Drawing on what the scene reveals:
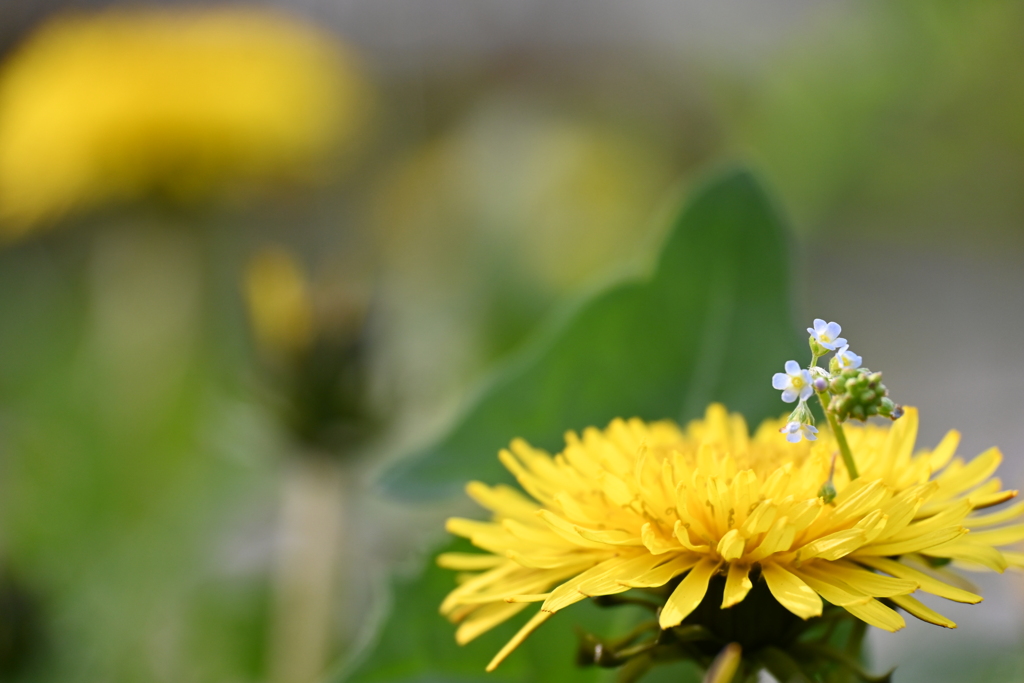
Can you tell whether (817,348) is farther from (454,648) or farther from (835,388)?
(454,648)

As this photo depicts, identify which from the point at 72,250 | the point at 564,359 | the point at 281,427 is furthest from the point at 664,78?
the point at 564,359

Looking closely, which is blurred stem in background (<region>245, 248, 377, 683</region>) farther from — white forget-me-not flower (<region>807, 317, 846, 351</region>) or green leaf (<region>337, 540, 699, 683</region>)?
white forget-me-not flower (<region>807, 317, 846, 351</region>)

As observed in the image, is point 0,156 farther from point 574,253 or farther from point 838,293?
point 838,293

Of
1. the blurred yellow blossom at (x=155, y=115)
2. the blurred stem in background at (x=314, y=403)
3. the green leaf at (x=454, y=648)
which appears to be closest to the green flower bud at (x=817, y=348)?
the green leaf at (x=454, y=648)

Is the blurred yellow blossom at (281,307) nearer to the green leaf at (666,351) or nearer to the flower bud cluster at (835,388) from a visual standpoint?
the green leaf at (666,351)

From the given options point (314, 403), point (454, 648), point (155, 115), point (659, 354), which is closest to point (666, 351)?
point (659, 354)
